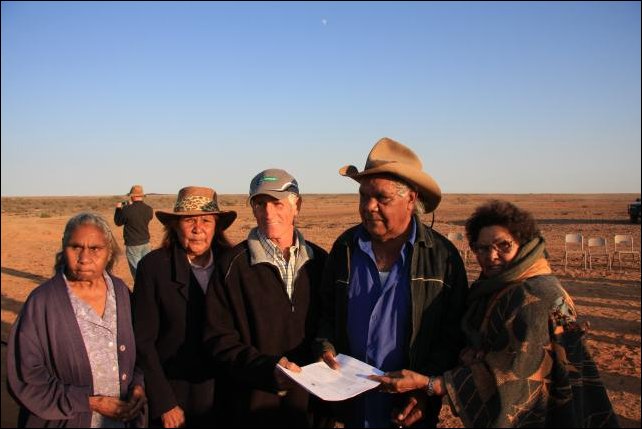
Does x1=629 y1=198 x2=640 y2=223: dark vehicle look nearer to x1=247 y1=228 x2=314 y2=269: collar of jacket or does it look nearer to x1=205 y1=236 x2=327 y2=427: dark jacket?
x1=247 y1=228 x2=314 y2=269: collar of jacket

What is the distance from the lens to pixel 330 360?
256 centimetres

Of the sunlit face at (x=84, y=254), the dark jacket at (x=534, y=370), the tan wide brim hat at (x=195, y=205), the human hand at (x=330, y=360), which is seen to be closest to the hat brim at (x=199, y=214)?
the tan wide brim hat at (x=195, y=205)

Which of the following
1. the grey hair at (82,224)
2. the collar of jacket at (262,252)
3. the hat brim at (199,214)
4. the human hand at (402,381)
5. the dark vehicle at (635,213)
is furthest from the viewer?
the dark vehicle at (635,213)

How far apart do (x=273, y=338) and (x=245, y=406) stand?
421 millimetres

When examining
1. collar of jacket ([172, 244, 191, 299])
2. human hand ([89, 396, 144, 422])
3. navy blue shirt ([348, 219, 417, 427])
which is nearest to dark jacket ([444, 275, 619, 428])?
navy blue shirt ([348, 219, 417, 427])

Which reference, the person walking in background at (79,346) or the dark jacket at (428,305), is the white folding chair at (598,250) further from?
the person walking in background at (79,346)

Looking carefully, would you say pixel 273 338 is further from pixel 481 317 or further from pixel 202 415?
pixel 481 317

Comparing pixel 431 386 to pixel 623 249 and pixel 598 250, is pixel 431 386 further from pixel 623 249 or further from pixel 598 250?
pixel 598 250

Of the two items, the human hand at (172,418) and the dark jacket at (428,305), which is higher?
the dark jacket at (428,305)

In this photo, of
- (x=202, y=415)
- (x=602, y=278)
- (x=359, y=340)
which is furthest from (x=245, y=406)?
(x=602, y=278)

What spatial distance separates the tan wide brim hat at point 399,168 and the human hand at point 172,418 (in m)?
1.65

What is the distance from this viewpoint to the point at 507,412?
226cm

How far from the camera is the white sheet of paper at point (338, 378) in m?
2.31

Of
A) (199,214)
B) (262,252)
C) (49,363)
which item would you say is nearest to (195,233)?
(199,214)
